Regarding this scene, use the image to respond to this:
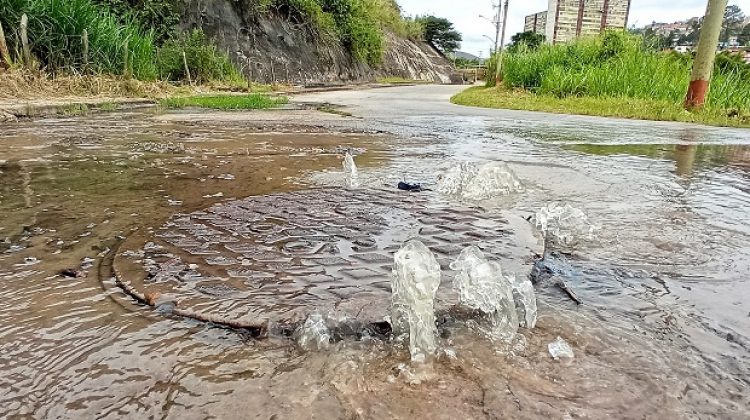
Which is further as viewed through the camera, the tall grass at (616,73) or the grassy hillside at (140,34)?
the tall grass at (616,73)

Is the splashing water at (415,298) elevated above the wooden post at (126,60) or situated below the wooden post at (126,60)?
below

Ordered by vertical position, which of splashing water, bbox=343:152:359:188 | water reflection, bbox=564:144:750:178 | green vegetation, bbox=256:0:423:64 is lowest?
water reflection, bbox=564:144:750:178

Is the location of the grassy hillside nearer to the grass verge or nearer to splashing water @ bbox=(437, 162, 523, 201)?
the grass verge

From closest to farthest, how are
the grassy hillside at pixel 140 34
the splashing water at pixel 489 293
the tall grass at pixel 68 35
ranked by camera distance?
1. the splashing water at pixel 489 293
2. the tall grass at pixel 68 35
3. the grassy hillside at pixel 140 34

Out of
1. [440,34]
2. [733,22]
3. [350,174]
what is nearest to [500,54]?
[350,174]

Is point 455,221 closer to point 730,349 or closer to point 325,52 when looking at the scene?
point 730,349

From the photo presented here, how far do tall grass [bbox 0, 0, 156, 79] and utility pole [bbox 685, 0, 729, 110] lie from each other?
9.92 meters

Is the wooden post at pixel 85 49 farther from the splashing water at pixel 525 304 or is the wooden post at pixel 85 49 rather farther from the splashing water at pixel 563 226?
the splashing water at pixel 525 304

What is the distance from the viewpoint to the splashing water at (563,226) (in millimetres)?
1816

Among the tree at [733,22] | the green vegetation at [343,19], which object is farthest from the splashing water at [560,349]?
the tree at [733,22]

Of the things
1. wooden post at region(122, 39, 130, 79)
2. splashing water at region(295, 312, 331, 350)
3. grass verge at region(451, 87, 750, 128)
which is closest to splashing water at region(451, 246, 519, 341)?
splashing water at region(295, 312, 331, 350)

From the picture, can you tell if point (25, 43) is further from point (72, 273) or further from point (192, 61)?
point (72, 273)

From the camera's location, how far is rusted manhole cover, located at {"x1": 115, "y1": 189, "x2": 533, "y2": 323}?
4.27 feet

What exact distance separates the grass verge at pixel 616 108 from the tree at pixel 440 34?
36501 mm
